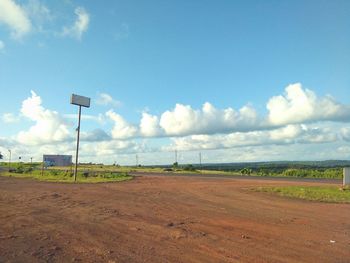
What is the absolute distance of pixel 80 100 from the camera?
48.9 meters

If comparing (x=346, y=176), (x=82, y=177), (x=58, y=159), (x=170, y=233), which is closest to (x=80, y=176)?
(x=82, y=177)

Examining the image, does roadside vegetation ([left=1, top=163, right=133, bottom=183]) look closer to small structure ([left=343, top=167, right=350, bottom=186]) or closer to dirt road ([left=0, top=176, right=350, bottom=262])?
small structure ([left=343, top=167, right=350, bottom=186])

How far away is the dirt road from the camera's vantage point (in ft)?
29.7

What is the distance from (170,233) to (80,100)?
3954 centimetres

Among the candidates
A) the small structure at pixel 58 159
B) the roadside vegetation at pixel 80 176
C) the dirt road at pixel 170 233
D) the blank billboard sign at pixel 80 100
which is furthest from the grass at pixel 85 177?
the small structure at pixel 58 159

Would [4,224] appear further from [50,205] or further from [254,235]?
[254,235]

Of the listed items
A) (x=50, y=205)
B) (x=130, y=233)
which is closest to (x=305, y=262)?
(x=130, y=233)

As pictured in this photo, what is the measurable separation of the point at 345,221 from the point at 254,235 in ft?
17.1

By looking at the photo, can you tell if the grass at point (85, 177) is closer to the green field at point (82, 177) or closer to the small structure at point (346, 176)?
the green field at point (82, 177)

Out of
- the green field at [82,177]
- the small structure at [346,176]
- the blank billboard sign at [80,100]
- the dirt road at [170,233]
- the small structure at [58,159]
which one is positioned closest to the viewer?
the dirt road at [170,233]

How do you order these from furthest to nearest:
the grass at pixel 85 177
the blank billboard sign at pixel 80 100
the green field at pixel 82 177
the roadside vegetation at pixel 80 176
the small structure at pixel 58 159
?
the small structure at pixel 58 159
the blank billboard sign at pixel 80 100
the roadside vegetation at pixel 80 176
the green field at pixel 82 177
the grass at pixel 85 177

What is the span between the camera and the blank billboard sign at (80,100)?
4790 cm

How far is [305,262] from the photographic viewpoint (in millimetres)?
8609

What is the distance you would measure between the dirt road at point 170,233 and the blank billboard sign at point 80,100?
30.5 m
